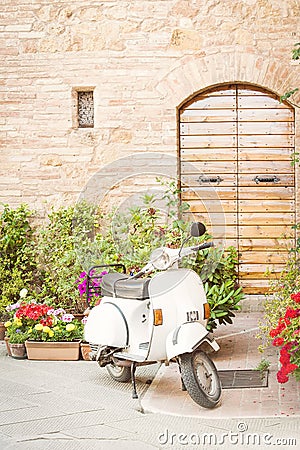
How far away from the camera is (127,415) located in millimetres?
4930

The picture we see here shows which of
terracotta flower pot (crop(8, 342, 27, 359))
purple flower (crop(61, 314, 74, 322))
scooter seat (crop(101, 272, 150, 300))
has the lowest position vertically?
terracotta flower pot (crop(8, 342, 27, 359))

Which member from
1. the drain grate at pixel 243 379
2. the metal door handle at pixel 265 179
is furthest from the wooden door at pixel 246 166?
the drain grate at pixel 243 379

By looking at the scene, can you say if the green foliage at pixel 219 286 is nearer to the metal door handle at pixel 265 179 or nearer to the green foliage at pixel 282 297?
the green foliage at pixel 282 297

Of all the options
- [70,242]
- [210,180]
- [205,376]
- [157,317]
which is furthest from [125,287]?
[210,180]

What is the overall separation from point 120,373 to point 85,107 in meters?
3.96

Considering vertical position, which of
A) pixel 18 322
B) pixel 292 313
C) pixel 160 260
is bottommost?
pixel 18 322

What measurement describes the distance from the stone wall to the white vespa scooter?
11.1 feet

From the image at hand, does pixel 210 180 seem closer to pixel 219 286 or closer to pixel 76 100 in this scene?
pixel 76 100

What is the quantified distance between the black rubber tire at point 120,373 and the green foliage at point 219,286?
0.84 m

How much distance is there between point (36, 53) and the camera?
8.88 meters

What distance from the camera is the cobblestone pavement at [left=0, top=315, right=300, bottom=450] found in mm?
4352

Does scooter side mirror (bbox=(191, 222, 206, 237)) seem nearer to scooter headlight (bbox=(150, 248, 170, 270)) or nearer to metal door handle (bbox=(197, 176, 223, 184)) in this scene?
scooter headlight (bbox=(150, 248, 170, 270))

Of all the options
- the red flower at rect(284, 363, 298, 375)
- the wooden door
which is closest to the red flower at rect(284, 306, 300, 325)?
the red flower at rect(284, 363, 298, 375)

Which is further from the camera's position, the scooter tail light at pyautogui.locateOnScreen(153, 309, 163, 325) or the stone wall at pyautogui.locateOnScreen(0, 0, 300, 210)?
the stone wall at pyautogui.locateOnScreen(0, 0, 300, 210)
